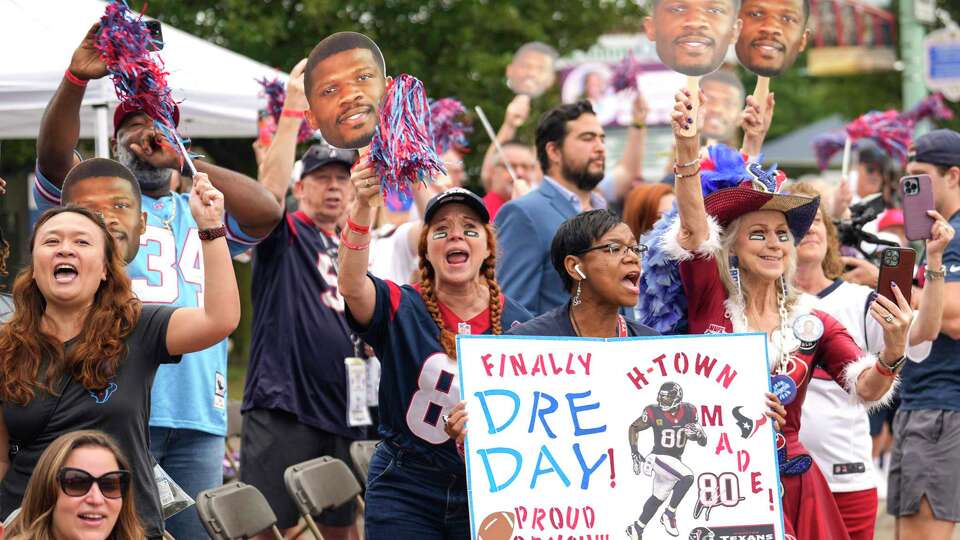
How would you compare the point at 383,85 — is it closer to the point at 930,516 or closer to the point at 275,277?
the point at 275,277

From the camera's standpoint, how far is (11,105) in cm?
662

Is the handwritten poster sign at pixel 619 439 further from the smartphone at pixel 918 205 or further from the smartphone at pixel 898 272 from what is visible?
the smartphone at pixel 918 205

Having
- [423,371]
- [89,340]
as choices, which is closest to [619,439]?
[423,371]

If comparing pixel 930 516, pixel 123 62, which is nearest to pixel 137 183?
pixel 123 62

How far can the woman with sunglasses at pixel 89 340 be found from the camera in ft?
14.5

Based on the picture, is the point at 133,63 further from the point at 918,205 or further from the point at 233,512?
the point at 918,205

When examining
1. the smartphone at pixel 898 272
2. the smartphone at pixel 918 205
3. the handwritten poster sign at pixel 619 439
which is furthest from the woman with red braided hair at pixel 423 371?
the smartphone at pixel 918 205

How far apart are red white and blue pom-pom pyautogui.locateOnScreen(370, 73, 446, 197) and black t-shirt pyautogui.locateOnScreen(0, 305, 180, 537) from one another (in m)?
0.88

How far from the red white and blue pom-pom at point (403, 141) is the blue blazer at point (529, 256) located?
1811 millimetres

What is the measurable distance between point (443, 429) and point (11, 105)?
295cm

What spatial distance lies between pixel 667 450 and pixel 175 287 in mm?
2108

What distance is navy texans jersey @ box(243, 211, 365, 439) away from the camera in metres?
6.75

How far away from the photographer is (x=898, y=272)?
5.09 meters

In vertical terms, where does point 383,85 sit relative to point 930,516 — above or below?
above
